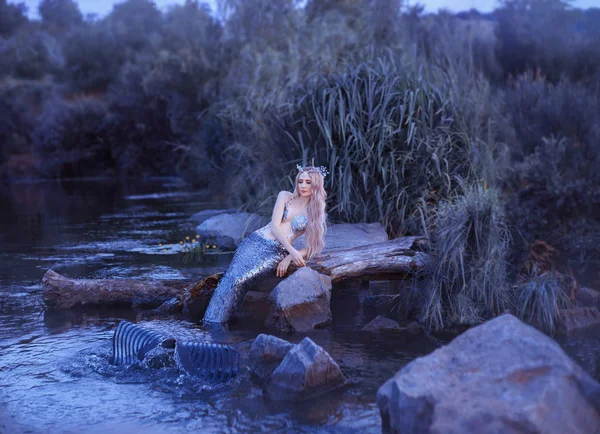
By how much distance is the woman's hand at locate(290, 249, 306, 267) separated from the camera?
6.27 meters

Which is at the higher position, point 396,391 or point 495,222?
point 495,222

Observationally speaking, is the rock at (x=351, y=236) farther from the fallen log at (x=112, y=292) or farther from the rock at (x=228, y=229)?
the rock at (x=228, y=229)

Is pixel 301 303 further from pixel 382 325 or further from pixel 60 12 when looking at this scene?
pixel 60 12

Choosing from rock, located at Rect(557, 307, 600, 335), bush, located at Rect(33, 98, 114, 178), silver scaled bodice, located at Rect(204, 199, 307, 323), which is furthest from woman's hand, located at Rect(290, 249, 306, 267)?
bush, located at Rect(33, 98, 114, 178)

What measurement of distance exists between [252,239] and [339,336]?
1.36 metres

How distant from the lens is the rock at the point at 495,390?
317 centimetres

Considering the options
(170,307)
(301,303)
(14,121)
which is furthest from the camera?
(14,121)

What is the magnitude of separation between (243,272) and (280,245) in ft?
1.47

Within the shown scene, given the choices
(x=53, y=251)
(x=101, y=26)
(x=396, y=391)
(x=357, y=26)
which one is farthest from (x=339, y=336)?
(x=101, y=26)

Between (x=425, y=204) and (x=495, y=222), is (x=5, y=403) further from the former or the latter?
(x=425, y=204)

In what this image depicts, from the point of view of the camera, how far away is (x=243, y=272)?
633 cm

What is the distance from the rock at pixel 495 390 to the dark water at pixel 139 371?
0.57 m

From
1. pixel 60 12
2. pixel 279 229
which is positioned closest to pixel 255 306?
pixel 279 229

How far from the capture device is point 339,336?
571 cm
